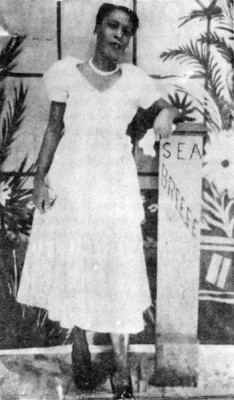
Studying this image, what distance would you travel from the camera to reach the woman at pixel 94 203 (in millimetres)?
1763

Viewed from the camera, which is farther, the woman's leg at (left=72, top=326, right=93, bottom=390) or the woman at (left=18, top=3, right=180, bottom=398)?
the woman's leg at (left=72, top=326, right=93, bottom=390)

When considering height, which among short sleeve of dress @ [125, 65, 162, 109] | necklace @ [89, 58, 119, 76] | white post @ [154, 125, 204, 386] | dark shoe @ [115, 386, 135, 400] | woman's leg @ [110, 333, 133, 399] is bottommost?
dark shoe @ [115, 386, 135, 400]

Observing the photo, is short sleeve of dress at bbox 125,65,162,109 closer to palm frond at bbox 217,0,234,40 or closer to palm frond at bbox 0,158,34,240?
palm frond at bbox 217,0,234,40

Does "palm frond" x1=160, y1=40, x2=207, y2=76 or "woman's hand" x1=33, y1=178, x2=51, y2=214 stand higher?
"palm frond" x1=160, y1=40, x2=207, y2=76

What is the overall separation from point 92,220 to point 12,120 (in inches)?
16.7

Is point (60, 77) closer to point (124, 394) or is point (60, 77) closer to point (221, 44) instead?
point (221, 44)

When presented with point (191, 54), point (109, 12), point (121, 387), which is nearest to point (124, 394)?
point (121, 387)

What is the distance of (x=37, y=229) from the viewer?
1847 millimetres

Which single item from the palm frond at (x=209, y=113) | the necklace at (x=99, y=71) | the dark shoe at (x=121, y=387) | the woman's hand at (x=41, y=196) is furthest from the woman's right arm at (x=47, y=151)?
the dark shoe at (x=121, y=387)

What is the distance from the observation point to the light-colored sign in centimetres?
181

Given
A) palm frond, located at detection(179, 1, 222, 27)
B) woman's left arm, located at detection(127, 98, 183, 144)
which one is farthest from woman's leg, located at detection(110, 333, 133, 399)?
palm frond, located at detection(179, 1, 222, 27)

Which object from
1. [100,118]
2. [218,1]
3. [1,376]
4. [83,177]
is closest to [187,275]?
[83,177]

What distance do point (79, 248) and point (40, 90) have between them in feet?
1.78

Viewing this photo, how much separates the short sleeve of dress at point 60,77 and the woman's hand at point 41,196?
0.29 metres
